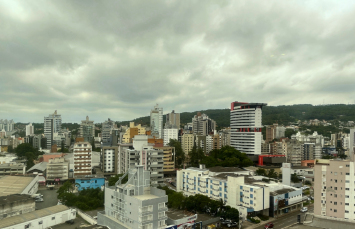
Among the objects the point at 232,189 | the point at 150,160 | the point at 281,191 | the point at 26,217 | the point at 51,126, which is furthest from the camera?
the point at 51,126

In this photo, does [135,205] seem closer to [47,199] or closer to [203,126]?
[47,199]

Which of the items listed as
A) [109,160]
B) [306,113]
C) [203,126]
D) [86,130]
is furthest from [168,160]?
[306,113]

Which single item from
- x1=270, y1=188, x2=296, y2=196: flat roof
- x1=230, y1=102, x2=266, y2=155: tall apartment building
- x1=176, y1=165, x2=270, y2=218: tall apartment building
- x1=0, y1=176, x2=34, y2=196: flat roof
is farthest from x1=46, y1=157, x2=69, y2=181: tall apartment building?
x1=230, y1=102, x2=266, y2=155: tall apartment building

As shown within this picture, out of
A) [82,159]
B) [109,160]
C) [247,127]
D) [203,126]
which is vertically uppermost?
[247,127]

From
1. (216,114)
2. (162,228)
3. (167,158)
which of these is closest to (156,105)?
(216,114)

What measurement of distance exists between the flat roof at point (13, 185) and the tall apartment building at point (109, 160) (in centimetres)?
1199

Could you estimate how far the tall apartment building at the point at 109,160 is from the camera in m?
40.6

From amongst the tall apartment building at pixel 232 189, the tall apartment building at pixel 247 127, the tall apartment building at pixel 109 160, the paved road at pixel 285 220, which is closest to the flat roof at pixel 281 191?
the tall apartment building at pixel 232 189

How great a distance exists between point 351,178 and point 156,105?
3027 inches

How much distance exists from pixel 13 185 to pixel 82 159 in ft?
35.0

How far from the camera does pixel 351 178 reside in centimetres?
1973

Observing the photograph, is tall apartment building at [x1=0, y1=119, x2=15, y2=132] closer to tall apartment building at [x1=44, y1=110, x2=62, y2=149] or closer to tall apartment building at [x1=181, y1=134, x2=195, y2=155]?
tall apartment building at [x1=44, y1=110, x2=62, y2=149]

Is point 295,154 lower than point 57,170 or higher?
higher

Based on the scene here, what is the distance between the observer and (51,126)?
82.7 meters
